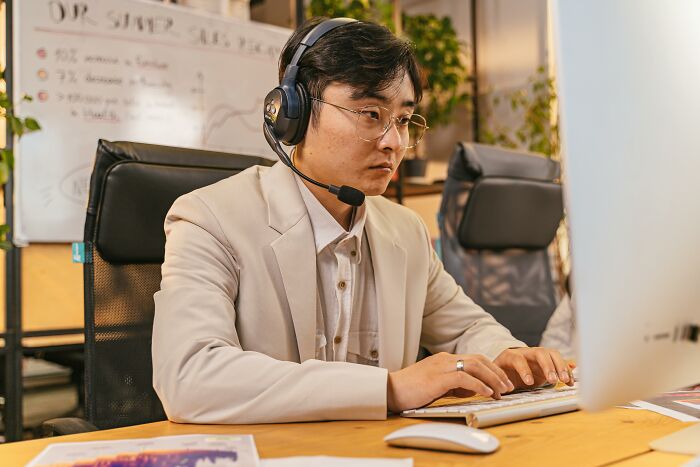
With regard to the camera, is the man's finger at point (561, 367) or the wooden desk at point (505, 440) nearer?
the wooden desk at point (505, 440)

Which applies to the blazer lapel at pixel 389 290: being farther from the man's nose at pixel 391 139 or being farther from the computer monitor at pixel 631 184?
the computer monitor at pixel 631 184

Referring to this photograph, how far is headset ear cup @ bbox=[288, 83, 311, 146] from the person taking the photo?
1.23m

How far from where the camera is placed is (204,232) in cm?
112

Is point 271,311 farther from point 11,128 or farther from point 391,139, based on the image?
point 11,128

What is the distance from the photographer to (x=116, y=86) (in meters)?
2.43

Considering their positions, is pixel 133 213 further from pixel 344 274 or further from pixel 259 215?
pixel 344 274

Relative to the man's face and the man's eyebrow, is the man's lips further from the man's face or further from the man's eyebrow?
the man's eyebrow

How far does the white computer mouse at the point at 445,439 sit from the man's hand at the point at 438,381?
180 millimetres

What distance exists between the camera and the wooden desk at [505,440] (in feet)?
2.23

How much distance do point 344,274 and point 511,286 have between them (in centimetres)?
90

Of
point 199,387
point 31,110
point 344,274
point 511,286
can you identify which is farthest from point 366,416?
point 31,110

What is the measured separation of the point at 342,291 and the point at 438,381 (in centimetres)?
37

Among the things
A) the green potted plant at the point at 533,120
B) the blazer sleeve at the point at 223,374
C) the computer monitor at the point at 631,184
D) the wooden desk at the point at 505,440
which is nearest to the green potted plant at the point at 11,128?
the blazer sleeve at the point at 223,374

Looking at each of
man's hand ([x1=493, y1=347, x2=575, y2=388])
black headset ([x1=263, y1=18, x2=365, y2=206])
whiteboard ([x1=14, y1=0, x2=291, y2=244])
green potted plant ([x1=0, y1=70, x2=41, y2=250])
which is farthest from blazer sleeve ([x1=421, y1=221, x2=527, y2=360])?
whiteboard ([x1=14, y1=0, x2=291, y2=244])
